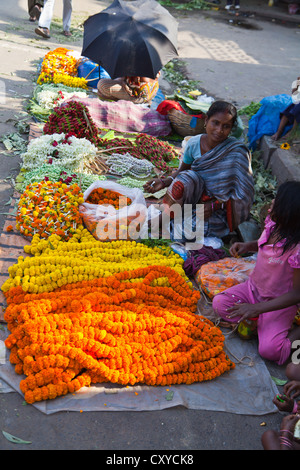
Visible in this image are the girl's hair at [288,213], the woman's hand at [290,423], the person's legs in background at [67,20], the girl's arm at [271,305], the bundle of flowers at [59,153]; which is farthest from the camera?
the person's legs in background at [67,20]

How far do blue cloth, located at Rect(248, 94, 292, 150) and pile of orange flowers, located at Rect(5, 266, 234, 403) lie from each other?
132 inches

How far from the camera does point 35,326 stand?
268 cm

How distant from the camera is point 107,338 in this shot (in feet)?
8.95

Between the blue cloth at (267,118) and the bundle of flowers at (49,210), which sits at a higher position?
the blue cloth at (267,118)

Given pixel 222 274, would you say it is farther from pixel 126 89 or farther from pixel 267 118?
pixel 126 89

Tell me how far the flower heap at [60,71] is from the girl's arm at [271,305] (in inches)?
190

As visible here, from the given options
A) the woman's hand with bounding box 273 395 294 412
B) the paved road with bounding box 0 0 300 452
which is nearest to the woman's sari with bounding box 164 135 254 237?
the paved road with bounding box 0 0 300 452

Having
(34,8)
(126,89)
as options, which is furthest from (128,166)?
(34,8)

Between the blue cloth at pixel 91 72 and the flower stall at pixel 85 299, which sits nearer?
the flower stall at pixel 85 299

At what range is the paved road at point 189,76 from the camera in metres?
2.35

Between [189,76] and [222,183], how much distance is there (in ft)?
16.9

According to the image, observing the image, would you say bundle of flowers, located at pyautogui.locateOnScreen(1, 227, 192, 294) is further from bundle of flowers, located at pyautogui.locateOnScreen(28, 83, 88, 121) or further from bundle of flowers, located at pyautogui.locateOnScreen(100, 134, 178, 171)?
bundle of flowers, located at pyautogui.locateOnScreen(28, 83, 88, 121)

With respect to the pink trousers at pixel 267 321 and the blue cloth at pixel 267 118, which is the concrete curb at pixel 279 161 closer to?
the blue cloth at pixel 267 118

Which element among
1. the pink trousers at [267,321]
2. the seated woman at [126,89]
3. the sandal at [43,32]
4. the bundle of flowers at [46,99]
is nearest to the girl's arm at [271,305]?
the pink trousers at [267,321]
